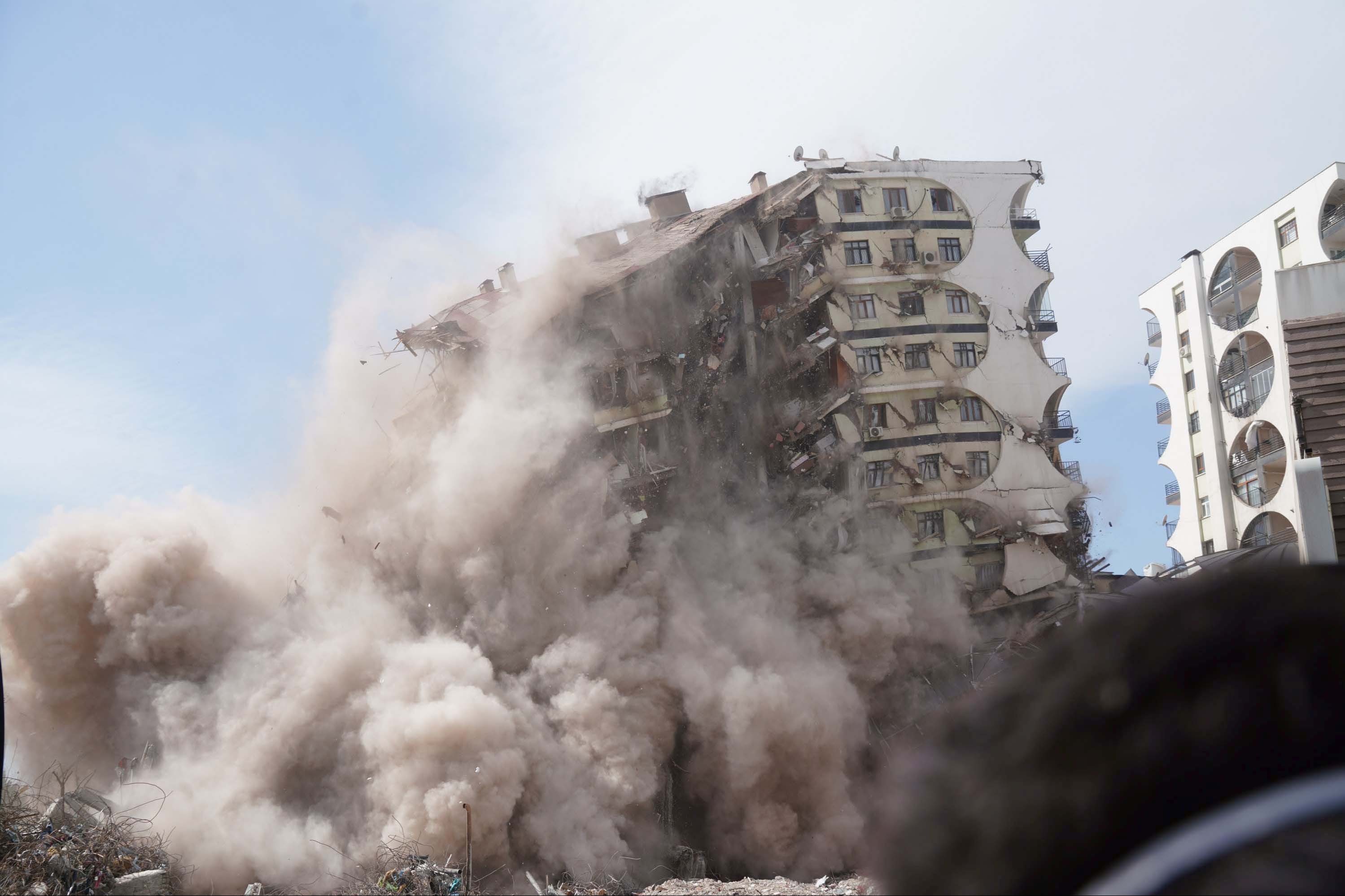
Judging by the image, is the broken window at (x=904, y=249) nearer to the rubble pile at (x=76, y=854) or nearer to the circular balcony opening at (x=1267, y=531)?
the circular balcony opening at (x=1267, y=531)

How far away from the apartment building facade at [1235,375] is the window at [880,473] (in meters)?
9.49

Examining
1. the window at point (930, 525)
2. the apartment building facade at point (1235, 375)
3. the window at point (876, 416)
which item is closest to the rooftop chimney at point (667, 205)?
the window at point (876, 416)

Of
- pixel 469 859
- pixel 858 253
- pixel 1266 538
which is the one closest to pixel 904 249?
pixel 858 253

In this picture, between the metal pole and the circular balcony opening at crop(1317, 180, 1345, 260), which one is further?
the circular balcony opening at crop(1317, 180, 1345, 260)

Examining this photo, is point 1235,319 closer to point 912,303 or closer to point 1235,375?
point 1235,375

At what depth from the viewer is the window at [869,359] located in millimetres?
26891

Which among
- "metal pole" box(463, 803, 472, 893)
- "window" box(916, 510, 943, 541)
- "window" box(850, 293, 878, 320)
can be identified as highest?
"window" box(850, 293, 878, 320)

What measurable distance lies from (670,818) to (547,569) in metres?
5.72

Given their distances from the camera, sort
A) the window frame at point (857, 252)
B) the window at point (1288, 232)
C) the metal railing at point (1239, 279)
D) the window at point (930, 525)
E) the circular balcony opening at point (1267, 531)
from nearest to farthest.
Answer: the window at point (930, 525)
the window frame at point (857, 252)
the circular balcony opening at point (1267, 531)
the window at point (1288, 232)
the metal railing at point (1239, 279)

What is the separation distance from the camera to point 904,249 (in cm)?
2803

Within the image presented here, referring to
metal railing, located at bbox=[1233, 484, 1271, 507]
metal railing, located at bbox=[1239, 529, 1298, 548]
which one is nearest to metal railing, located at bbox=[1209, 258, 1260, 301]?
metal railing, located at bbox=[1233, 484, 1271, 507]

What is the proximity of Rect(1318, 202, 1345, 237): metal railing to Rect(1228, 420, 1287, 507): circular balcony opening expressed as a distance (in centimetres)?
589

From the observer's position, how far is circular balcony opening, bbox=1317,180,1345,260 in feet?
95.0

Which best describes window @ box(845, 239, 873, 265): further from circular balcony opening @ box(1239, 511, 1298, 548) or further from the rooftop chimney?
circular balcony opening @ box(1239, 511, 1298, 548)
